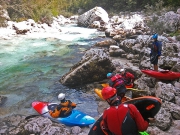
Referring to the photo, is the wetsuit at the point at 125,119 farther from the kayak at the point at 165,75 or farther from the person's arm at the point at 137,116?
the kayak at the point at 165,75

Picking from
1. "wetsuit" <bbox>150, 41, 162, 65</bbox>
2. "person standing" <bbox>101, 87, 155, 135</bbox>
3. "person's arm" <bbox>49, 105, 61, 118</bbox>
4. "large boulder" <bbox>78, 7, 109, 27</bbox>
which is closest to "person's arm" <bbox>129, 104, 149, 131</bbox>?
"person standing" <bbox>101, 87, 155, 135</bbox>

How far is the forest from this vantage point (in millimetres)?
17703

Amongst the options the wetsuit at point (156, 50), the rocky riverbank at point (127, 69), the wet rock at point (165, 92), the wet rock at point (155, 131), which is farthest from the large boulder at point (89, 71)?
the wet rock at point (155, 131)

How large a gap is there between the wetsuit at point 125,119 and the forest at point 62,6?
15.1 meters

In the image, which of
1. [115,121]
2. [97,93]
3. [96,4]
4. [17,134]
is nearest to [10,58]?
[97,93]

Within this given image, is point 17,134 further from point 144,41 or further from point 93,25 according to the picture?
point 93,25

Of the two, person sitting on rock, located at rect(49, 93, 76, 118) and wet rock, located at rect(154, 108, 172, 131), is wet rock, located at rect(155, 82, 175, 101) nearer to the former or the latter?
wet rock, located at rect(154, 108, 172, 131)

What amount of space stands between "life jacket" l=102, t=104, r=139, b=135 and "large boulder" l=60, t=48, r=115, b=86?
4750mm

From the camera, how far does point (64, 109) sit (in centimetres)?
527

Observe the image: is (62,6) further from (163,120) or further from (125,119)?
(125,119)

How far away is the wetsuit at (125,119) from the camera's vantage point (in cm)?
255

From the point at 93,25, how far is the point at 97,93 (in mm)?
13714

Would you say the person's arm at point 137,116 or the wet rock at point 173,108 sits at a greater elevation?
the person's arm at point 137,116

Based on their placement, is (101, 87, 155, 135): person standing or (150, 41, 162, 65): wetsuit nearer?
(101, 87, 155, 135): person standing
